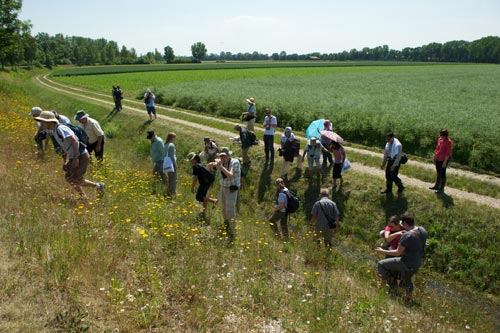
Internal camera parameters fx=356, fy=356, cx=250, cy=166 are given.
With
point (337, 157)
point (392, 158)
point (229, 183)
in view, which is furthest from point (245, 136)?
point (229, 183)

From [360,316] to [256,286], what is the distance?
1582 mm

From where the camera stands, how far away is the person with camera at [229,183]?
26.1ft

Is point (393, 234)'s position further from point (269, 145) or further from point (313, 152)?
point (269, 145)

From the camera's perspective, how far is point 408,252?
23.1 ft

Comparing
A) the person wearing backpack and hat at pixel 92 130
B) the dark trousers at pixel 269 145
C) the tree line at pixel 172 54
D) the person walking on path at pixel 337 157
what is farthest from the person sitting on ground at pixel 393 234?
the tree line at pixel 172 54

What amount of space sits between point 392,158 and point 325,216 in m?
3.45

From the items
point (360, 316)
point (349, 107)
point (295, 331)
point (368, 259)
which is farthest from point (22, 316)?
point (349, 107)

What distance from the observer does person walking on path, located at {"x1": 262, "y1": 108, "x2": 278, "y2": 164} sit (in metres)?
13.5

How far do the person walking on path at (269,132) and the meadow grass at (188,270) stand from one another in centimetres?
496

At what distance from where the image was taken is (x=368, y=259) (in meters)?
9.91

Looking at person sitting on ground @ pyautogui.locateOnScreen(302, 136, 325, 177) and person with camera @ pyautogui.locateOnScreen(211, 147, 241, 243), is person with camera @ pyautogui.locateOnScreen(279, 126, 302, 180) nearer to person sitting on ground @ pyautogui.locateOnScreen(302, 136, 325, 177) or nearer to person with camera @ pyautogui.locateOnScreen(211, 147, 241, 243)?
person sitting on ground @ pyautogui.locateOnScreen(302, 136, 325, 177)

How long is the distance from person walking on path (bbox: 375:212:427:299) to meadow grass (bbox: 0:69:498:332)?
1.75ft

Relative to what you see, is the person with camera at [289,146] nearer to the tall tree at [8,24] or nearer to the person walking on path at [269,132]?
the person walking on path at [269,132]

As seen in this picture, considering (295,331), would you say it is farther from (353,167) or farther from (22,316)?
(353,167)
